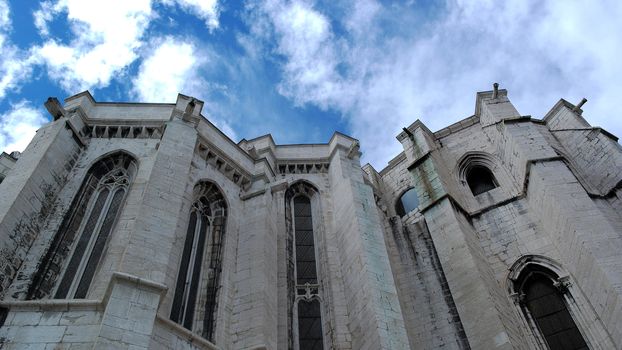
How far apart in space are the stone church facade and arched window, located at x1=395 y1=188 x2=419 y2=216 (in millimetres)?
785

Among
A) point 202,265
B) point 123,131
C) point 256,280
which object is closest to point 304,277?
point 256,280

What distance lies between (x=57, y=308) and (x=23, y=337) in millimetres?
463

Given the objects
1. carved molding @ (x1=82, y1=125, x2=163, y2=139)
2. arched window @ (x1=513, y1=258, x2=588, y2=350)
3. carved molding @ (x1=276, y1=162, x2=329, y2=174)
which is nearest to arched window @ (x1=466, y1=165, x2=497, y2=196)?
arched window @ (x1=513, y1=258, x2=588, y2=350)

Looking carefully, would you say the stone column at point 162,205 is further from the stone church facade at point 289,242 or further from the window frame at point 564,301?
the window frame at point 564,301

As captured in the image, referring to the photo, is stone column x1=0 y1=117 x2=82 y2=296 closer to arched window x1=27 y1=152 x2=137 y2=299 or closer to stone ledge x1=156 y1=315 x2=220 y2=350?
arched window x1=27 y1=152 x2=137 y2=299

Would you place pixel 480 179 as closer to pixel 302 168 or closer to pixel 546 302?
pixel 546 302

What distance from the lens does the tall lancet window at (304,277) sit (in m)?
9.23

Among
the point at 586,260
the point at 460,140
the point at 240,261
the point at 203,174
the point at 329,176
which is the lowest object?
the point at 586,260

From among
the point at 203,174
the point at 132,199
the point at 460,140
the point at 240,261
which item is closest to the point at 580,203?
the point at 460,140

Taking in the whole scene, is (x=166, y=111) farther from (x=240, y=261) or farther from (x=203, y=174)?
(x=240, y=261)

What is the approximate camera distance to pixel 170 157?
9086 mm

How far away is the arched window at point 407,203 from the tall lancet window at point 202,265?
6.25 meters

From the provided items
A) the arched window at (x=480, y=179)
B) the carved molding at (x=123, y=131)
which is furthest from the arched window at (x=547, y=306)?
the carved molding at (x=123, y=131)

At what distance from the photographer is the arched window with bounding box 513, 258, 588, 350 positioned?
31.3ft
